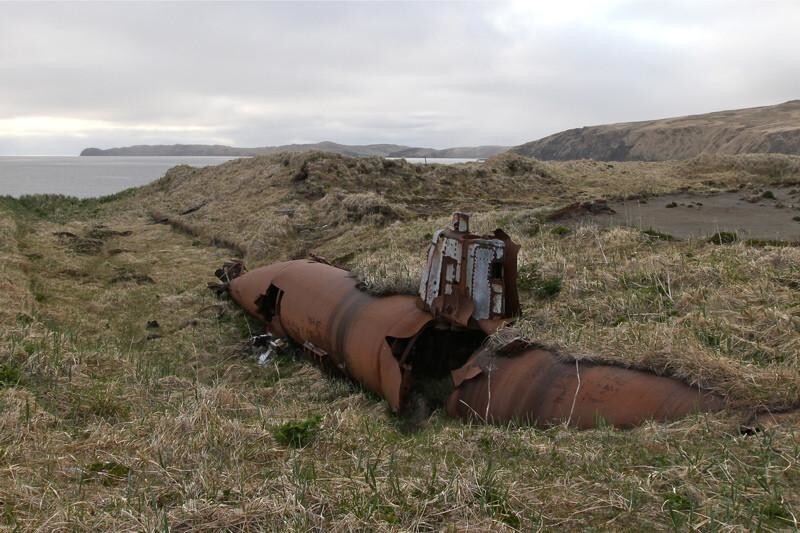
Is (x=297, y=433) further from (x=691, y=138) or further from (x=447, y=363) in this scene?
(x=691, y=138)

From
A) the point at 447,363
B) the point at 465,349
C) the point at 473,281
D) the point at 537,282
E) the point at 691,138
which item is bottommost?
the point at 447,363

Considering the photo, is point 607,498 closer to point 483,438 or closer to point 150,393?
point 483,438

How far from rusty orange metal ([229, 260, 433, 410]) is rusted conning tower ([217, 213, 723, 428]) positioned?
0.02 meters

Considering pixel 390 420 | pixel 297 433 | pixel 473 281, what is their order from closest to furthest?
pixel 297 433, pixel 390 420, pixel 473 281

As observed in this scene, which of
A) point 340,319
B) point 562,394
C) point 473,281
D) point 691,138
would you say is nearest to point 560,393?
point 562,394

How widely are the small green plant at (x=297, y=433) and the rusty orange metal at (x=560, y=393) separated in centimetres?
170

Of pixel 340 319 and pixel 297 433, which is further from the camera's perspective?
pixel 340 319

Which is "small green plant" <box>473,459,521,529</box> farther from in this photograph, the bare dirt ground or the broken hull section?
the bare dirt ground

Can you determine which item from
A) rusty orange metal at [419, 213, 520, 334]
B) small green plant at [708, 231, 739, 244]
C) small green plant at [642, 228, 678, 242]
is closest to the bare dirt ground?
small green plant at [708, 231, 739, 244]

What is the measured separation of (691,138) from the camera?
8250 cm

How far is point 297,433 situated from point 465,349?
294 cm

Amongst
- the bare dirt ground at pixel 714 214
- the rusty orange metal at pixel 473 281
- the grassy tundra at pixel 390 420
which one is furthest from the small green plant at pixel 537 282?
the bare dirt ground at pixel 714 214

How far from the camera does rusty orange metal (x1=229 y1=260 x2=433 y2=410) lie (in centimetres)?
617

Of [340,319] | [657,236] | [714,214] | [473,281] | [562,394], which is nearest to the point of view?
[562,394]
